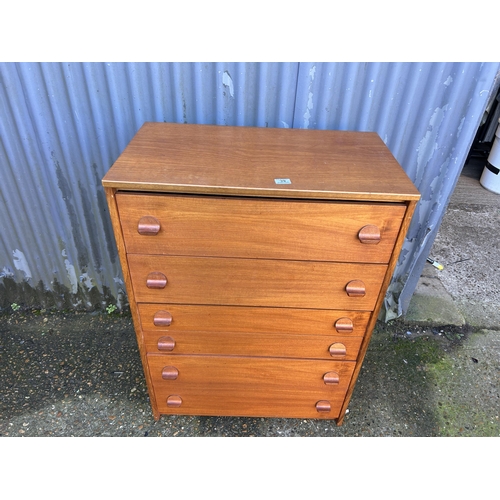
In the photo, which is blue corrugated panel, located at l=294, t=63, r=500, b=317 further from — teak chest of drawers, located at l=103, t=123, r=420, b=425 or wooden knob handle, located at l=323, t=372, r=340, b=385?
wooden knob handle, located at l=323, t=372, r=340, b=385

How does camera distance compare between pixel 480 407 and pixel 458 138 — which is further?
pixel 480 407

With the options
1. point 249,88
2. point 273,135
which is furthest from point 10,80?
point 273,135

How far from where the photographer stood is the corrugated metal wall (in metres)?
1.71

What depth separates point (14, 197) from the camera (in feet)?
6.93

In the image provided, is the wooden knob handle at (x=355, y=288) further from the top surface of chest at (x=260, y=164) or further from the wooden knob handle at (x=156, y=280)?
the wooden knob handle at (x=156, y=280)

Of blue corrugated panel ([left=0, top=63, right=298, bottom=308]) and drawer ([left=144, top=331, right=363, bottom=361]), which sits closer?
drawer ([left=144, top=331, right=363, bottom=361])

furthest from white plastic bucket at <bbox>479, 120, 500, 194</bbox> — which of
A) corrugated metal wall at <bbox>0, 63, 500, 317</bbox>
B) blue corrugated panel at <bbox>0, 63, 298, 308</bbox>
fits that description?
blue corrugated panel at <bbox>0, 63, 298, 308</bbox>

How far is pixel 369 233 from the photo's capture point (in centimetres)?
124

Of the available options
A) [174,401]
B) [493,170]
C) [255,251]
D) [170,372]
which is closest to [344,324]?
[255,251]

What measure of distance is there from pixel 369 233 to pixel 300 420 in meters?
1.29

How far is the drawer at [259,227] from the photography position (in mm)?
1194

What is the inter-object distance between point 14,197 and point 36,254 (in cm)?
41

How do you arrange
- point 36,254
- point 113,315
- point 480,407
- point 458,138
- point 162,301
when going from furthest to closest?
1. point 113,315
2. point 36,254
3. point 480,407
4. point 458,138
5. point 162,301
